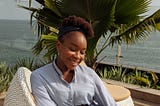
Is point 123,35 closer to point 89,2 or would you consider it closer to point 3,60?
point 89,2

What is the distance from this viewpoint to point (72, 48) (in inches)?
75.7

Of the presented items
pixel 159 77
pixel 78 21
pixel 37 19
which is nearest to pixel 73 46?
pixel 78 21

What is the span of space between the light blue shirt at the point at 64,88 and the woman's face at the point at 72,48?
0.09 metres

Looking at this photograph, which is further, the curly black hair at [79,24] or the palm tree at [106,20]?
the palm tree at [106,20]

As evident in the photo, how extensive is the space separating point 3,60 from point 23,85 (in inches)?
182

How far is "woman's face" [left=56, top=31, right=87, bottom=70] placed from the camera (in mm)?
1915

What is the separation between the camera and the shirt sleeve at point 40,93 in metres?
1.86

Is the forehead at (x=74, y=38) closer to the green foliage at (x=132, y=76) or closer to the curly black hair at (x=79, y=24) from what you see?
the curly black hair at (x=79, y=24)

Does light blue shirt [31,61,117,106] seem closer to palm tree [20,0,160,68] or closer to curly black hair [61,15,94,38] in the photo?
curly black hair [61,15,94,38]

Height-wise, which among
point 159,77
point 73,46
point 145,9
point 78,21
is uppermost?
point 145,9

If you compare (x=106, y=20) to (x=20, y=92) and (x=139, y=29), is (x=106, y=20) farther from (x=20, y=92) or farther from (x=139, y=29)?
(x=20, y=92)

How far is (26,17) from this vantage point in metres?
6.77

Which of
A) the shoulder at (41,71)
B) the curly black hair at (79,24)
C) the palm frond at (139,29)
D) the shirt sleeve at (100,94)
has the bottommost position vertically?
the shirt sleeve at (100,94)

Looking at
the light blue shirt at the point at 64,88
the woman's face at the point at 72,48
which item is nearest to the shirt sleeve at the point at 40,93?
the light blue shirt at the point at 64,88
